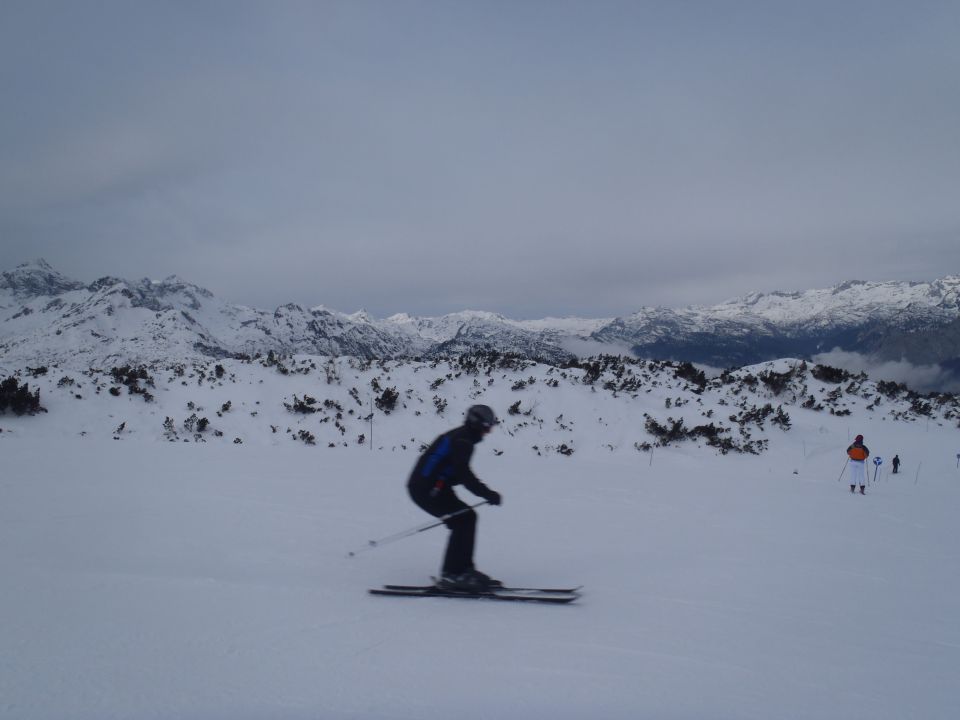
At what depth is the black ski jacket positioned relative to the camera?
5137 mm

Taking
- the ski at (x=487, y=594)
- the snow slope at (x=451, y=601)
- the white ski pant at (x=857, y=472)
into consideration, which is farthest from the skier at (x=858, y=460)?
the ski at (x=487, y=594)

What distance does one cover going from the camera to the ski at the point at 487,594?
16.1 ft

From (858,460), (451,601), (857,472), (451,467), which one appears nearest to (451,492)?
(451,467)

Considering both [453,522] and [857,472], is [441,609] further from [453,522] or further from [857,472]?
[857,472]

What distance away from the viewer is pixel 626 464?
16.5 metres

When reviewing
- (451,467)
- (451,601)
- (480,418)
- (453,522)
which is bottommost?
(451,601)

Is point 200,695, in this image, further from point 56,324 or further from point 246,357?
point 56,324

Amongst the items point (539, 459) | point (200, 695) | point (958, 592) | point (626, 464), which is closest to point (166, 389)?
point (539, 459)

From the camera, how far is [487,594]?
4992mm

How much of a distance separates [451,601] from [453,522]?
75 cm

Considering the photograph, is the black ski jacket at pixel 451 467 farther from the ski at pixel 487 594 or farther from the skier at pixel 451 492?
the ski at pixel 487 594

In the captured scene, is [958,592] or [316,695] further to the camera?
[958,592]

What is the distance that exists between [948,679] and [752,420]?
60.7 ft

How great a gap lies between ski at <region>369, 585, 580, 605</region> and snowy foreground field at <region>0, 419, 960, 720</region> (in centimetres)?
8
